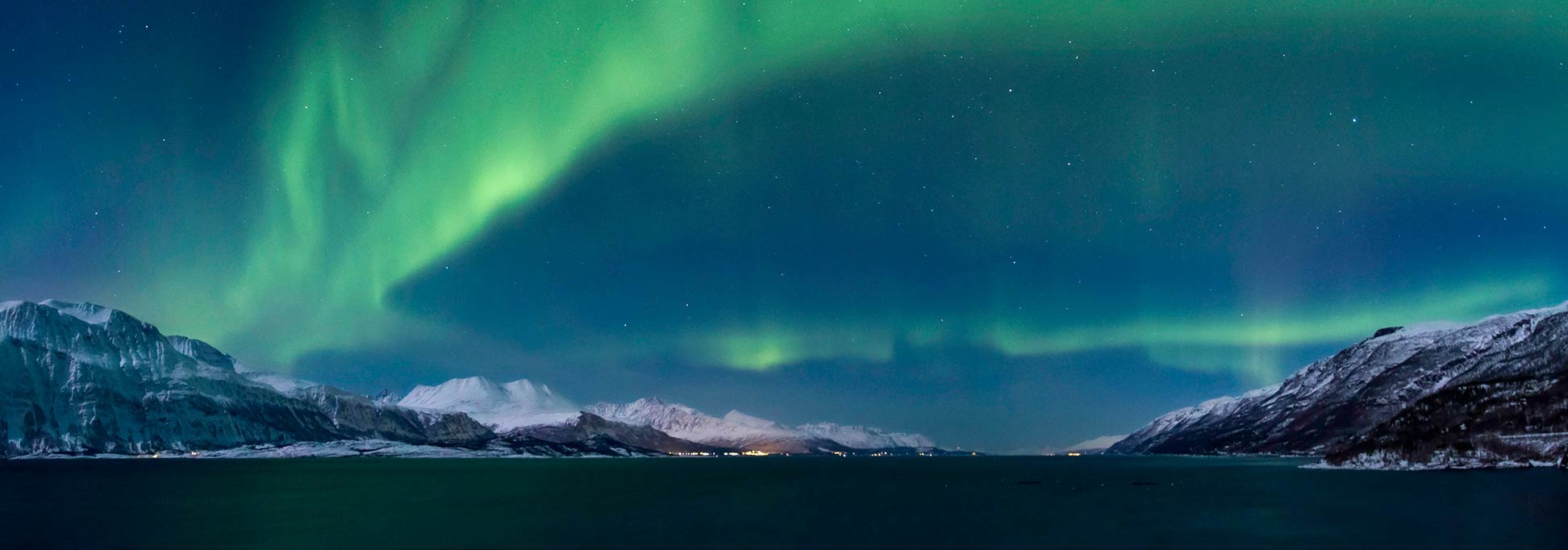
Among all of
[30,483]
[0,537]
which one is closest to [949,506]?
[0,537]

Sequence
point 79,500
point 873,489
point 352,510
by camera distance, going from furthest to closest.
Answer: point 873,489
point 79,500
point 352,510

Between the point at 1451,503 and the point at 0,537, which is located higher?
the point at 1451,503

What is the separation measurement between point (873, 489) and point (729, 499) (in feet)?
141

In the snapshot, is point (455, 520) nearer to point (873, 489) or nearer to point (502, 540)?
point (502, 540)

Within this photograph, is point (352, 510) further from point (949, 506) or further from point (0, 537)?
point (949, 506)

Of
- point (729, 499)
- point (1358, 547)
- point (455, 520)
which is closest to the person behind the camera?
point (1358, 547)

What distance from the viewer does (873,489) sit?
608ft

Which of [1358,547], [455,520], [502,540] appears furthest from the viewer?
[455,520]

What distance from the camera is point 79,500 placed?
138m

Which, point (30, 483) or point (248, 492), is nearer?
point (248, 492)

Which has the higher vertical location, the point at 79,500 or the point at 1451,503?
the point at 1451,503

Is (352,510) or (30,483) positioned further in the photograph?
(30,483)

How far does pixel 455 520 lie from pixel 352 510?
1143 inches

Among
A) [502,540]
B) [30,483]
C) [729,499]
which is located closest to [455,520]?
[502,540]
